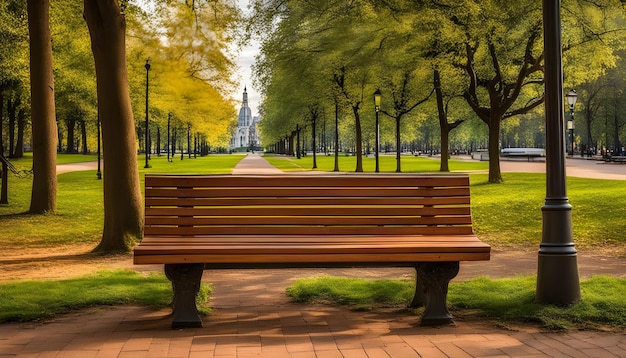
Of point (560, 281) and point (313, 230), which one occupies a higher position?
point (313, 230)

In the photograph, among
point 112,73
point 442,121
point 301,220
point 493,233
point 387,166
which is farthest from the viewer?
point 387,166

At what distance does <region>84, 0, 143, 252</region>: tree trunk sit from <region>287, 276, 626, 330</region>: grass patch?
168 inches

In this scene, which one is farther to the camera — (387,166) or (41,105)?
(387,166)

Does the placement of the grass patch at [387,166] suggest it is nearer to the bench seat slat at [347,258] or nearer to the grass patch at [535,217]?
the grass patch at [535,217]

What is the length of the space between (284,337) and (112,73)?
674 centimetres

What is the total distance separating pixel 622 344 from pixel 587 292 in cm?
150

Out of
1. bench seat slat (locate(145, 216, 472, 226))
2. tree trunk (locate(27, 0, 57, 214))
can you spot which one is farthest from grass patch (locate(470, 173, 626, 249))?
tree trunk (locate(27, 0, 57, 214))

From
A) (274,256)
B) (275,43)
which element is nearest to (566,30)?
(275,43)

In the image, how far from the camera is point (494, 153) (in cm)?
2833

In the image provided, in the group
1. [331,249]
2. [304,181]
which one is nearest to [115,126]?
[304,181]

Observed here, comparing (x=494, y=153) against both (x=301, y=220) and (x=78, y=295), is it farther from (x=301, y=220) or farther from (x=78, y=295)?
(x=78, y=295)

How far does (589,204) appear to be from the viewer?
17.0 metres

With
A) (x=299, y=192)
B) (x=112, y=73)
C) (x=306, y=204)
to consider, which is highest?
(x=112, y=73)

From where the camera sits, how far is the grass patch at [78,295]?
641 centimetres
